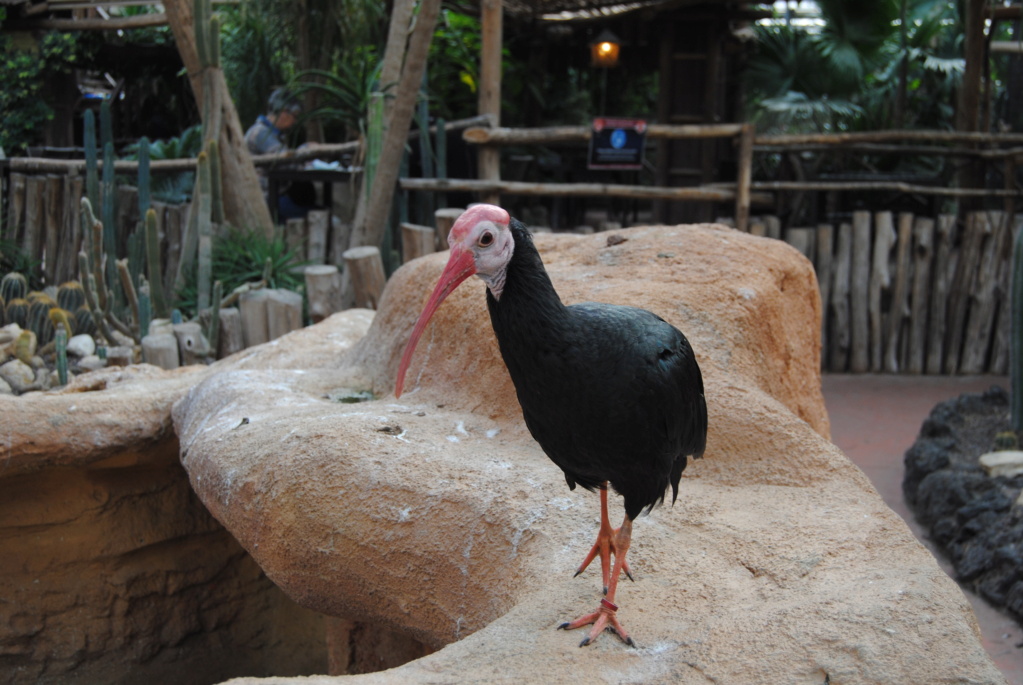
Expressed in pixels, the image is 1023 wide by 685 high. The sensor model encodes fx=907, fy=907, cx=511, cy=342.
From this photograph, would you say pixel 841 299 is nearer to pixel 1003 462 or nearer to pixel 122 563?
pixel 1003 462

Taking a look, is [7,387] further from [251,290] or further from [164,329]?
[251,290]

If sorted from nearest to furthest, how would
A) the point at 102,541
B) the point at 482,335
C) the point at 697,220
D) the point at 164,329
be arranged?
the point at 482,335 → the point at 102,541 → the point at 164,329 → the point at 697,220

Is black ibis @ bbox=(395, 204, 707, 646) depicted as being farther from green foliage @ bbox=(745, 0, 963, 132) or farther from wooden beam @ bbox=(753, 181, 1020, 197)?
green foliage @ bbox=(745, 0, 963, 132)

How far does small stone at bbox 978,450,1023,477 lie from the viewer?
18.6 ft

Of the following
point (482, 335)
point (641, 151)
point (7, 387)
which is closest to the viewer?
point (482, 335)

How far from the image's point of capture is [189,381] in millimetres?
4602

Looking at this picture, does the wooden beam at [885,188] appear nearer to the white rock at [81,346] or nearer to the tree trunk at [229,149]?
the tree trunk at [229,149]

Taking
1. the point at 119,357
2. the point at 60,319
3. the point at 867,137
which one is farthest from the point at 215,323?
the point at 867,137

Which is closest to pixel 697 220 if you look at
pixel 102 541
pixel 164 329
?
pixel 164 329

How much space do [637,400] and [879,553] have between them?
3.16ft

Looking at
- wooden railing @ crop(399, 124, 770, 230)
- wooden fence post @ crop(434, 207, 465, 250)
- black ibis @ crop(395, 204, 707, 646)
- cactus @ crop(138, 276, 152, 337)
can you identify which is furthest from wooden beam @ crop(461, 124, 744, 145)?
black ibis @ crop(395, 204, 707, 646)

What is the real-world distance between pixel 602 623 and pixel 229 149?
6.78m

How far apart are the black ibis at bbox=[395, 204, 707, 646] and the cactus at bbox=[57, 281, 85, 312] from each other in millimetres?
6064

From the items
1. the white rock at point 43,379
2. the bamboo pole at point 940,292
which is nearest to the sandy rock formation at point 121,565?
the white rock at point 43,379
